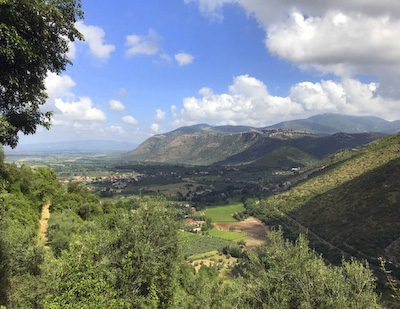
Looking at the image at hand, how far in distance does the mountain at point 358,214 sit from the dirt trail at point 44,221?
70.9 metres

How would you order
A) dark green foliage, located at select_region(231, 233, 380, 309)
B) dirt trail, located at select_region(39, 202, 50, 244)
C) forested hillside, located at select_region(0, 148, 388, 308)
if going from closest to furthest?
forested hillside, located at select_region(0, 148, 388, 308), dark green foliage, located at select_region(231, 233, 380, 309), dirt trail, located at select_region(39, 202, 50, 244)

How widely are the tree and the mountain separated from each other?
79.7 m

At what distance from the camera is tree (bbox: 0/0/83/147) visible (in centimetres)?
1177

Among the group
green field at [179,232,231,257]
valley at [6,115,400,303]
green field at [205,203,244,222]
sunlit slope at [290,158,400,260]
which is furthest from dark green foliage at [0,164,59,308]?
green field at [205,203,244,222]

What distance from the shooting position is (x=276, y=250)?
62.8ft

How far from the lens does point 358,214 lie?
271ft

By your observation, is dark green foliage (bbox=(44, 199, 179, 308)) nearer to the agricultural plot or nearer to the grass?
the grass

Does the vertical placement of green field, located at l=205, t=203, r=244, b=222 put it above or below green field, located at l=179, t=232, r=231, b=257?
above

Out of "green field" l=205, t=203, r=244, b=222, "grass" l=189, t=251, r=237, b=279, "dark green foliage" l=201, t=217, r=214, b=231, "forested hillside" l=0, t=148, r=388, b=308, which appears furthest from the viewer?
"green field" l=205, t=203, r=244, b=222

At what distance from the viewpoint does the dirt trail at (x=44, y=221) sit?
145 ft

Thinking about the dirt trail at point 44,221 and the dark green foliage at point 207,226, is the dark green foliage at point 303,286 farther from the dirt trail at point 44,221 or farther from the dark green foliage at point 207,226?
the dark green foliage at point 207,226

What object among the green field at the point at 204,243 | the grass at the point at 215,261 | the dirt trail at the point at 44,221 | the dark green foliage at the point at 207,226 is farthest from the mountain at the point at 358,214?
the dirt trail at the point at 44,221

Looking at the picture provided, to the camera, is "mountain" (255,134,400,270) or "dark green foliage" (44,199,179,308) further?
"mountain" (255,134,400,270)

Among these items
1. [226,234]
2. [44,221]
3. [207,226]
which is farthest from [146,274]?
[207,226]
